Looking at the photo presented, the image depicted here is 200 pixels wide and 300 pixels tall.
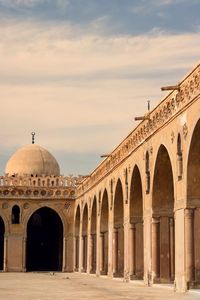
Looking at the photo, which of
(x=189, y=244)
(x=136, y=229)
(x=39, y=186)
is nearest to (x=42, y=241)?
(x=39, y=186)

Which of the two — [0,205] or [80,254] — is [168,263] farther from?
[0,205]

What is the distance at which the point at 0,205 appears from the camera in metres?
37.9

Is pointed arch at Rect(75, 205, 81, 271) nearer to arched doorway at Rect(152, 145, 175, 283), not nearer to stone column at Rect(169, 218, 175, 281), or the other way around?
stone column at Rect(169, 218, 175, 281)

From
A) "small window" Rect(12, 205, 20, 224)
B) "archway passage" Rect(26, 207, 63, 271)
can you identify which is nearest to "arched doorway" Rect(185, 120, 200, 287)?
"small window" Rect(12, 205, 20, 224)

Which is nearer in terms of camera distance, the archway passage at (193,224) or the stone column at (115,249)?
the archway passage at (193,224)

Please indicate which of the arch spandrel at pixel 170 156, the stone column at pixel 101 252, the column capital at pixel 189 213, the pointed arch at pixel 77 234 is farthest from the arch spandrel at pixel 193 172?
the pointed arch at pixel 77 234

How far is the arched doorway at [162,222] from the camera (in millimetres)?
19109

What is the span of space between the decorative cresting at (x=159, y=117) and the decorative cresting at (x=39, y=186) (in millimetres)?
9625

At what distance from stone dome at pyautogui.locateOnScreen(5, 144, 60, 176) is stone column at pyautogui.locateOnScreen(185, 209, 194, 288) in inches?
1034

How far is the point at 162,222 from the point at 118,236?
7.45 m

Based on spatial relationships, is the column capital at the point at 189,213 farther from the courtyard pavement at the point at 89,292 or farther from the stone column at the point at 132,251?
the stone column at the point at 132,251

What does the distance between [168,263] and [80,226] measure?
706 inches

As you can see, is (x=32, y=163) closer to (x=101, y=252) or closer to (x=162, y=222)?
(x=101, y=252)

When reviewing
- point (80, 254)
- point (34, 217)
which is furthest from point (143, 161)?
point (34, 217)
